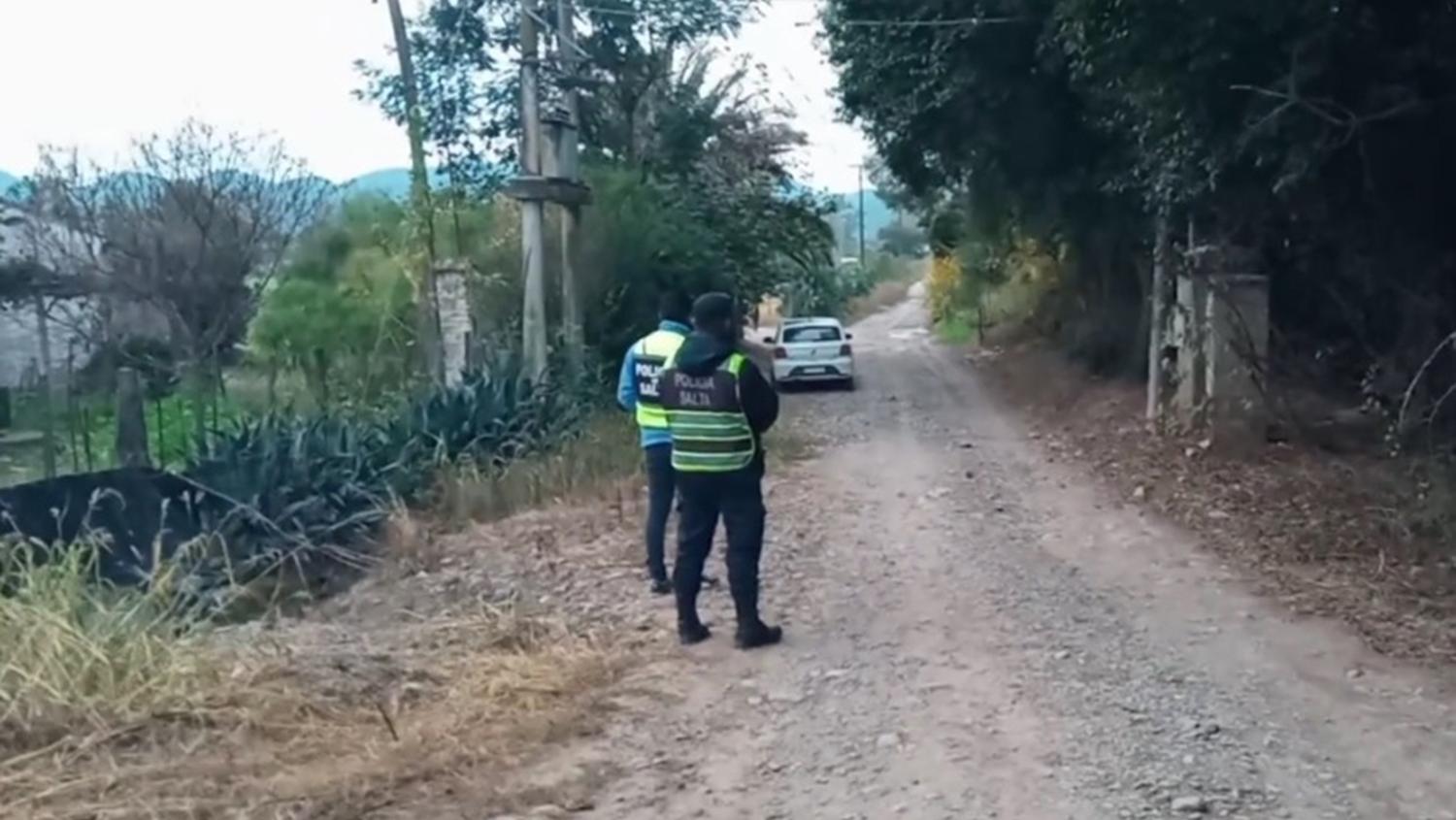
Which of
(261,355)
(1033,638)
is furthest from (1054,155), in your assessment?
(1033,638)

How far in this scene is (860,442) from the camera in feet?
66.1

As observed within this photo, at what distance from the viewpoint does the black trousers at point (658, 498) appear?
996 cm

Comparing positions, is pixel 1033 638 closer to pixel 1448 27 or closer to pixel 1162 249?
pixel 1448 27

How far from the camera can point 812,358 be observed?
99.1ft

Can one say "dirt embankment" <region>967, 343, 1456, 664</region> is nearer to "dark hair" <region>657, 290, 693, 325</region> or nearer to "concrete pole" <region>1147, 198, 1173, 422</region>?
"concrete pole" <region>1147, 198, 1173, 422</region>

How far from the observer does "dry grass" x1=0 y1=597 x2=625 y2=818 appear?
6.17 meters

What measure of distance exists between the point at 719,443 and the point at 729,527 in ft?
1.50

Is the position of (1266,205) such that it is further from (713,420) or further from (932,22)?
(713,420)

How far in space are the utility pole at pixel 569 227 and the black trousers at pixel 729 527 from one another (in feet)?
36.5

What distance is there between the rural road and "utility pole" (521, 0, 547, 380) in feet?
22.2

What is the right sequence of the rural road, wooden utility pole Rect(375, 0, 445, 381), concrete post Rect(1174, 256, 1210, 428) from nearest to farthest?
the rural road
concrete post Rect(1174, 256, 1210, 428)
wooden utility pole Rect(375, 0, 445, 381)

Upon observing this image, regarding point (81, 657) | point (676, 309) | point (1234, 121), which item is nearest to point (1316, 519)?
point (1234, 121)

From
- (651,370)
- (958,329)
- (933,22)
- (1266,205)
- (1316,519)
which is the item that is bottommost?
(958,329)

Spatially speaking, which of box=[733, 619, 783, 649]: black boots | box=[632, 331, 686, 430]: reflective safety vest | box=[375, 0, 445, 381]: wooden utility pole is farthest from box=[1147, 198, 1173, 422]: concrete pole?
box=[733, 619, 783, 649]: black boots
